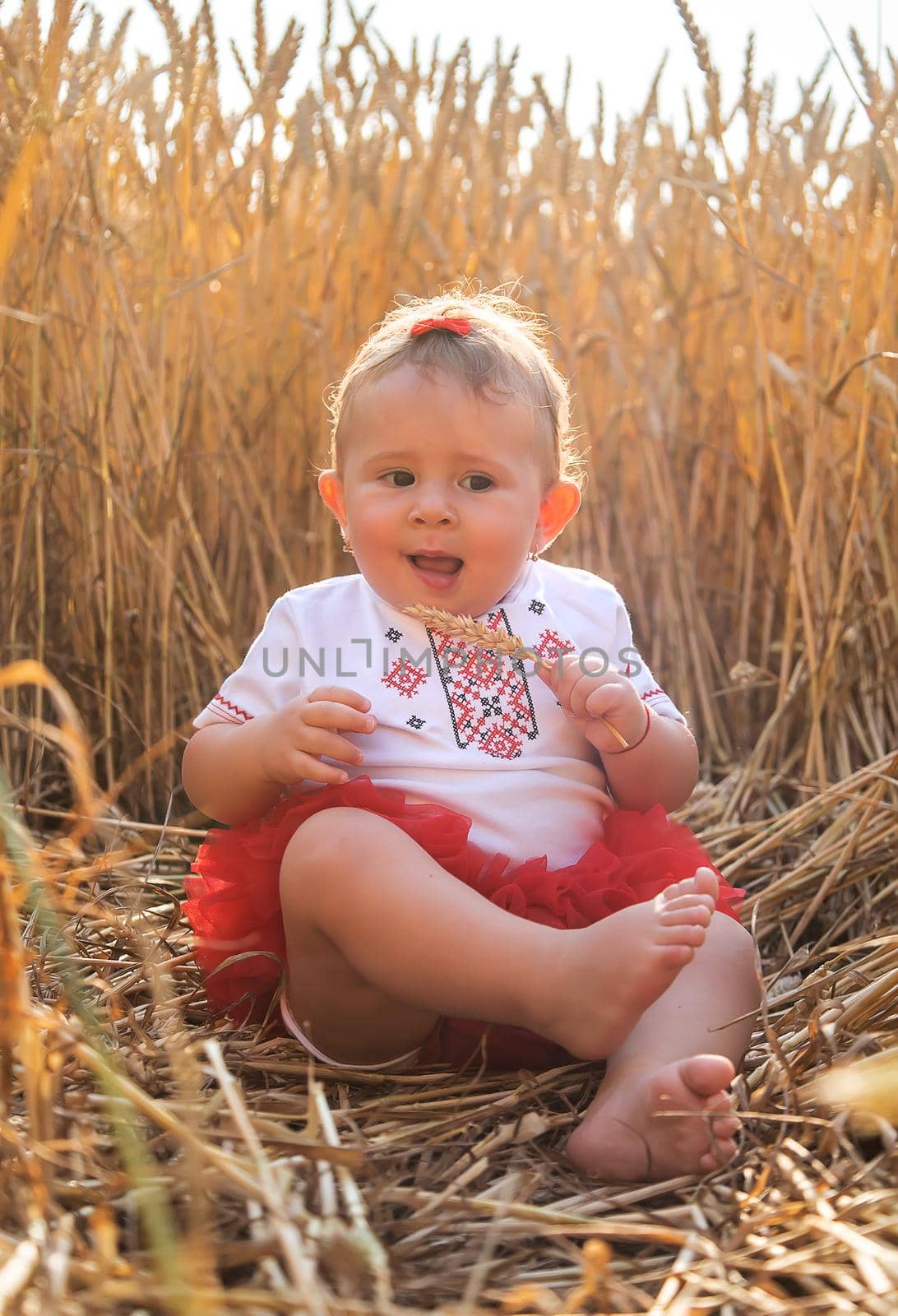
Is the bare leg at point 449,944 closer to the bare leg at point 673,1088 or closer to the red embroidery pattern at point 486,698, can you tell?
the bare leg at point 673,1088

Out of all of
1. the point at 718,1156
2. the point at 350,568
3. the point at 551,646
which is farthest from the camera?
the point at 350,568

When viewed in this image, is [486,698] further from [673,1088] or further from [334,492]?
[673,1088]

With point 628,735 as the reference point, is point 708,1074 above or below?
below

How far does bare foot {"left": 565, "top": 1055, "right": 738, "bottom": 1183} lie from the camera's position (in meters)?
0.93

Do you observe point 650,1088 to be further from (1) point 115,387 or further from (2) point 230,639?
(1) point 115,387

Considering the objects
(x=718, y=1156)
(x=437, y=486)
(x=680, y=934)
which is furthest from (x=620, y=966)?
(x=437, y=486)

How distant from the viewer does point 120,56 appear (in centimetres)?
188

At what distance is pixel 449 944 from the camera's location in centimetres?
102

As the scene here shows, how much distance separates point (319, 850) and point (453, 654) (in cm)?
32

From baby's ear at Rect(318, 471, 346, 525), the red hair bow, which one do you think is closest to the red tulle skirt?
baby's ear at Rect(318, 471, 346, 525)

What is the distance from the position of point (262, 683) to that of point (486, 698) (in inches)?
9.4

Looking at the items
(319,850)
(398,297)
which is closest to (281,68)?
(398,297)

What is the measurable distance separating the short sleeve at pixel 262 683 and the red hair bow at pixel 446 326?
34cm

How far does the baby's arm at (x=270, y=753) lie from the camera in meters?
1.14
